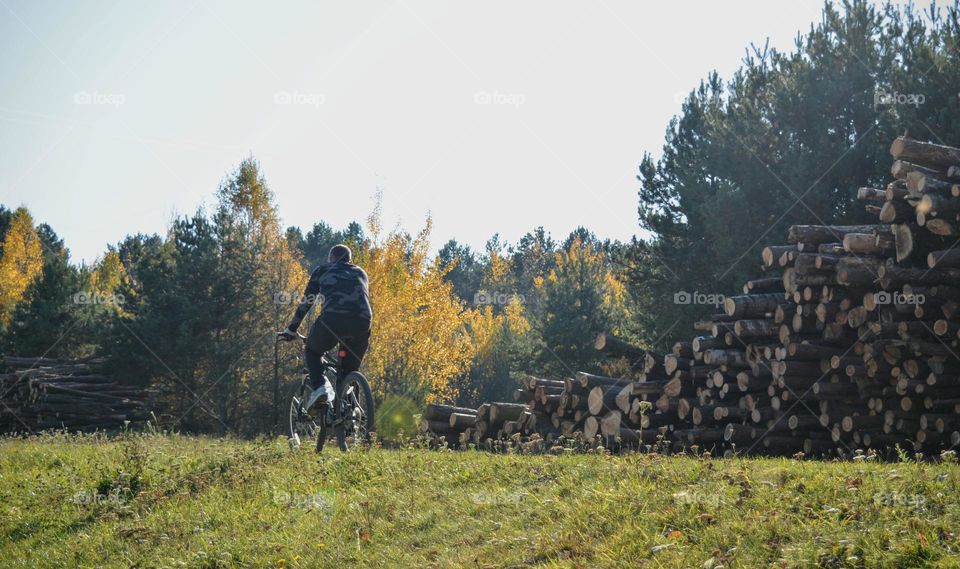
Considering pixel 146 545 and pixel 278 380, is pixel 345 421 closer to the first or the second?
pixel 146 545

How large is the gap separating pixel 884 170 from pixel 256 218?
2495 cm

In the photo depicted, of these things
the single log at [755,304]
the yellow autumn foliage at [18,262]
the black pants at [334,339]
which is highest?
the yellow autumn foliage at [18,262]

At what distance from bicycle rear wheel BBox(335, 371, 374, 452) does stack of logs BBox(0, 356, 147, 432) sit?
1901 cm

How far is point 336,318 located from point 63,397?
69.9ft

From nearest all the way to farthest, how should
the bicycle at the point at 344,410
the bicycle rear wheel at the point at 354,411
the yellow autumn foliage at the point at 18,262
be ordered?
the bicycle at the point at 344,410, the bicycle rear wheel at the point at 354,411, the yellow autumn foliage at the point at 18,262

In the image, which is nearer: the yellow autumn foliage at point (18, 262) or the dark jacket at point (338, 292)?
the dark jacket at point (338, 292)

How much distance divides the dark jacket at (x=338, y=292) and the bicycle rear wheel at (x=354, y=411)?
29.4 inches

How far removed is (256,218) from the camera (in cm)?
3606

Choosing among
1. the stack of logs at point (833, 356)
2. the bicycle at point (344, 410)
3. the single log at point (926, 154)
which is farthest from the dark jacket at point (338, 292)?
the single log at point (926, 154)

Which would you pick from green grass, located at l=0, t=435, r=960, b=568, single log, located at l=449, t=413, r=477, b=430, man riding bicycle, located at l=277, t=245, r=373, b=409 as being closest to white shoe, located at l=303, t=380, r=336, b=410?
man riding bicycle, located at l=277, t=245, r=373, b=409

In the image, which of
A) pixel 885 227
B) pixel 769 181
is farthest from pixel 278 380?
pixel 885 227

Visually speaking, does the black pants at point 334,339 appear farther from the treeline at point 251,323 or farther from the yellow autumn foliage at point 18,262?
the yellow autumn foliage at point 18,262

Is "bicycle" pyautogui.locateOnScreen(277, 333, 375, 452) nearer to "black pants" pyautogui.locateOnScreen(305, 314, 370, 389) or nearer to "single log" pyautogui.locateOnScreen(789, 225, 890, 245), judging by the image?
"black pants" pyautogui.locateOnScreen(305, 314, 370, 389)

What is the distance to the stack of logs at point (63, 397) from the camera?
25953mm
